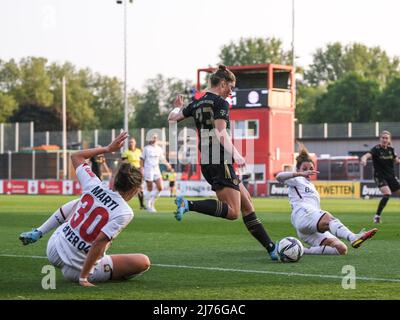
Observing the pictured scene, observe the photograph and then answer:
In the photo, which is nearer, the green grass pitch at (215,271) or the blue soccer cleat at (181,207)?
the green grass pitch at (215,271)

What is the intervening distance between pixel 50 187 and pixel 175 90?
67.4m

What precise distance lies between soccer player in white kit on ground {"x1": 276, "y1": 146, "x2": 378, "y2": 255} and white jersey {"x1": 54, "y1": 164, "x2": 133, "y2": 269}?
3724 millimetres

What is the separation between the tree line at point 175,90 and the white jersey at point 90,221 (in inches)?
3640

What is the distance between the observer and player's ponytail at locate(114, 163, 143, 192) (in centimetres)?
870

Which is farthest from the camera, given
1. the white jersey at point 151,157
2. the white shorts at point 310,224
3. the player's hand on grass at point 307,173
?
the white jersey at point 151,157

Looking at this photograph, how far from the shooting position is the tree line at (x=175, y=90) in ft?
342

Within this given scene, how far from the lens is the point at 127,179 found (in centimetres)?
870

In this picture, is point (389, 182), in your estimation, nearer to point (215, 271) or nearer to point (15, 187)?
point (215, 271)

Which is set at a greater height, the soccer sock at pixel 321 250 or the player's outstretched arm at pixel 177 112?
the player's outstretched arm at pixel 177 112

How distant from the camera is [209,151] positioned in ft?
37.5

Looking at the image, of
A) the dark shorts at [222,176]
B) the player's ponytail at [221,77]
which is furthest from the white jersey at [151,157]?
the dark shorts at [222,176]

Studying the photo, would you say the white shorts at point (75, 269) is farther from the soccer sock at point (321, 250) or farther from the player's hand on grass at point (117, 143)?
the soccer sock at point (321, 250)

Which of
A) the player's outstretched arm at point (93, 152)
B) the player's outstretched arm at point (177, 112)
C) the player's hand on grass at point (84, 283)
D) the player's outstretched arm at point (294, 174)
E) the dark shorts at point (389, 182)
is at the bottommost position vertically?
the player's hand on grass at point (84, 283)
